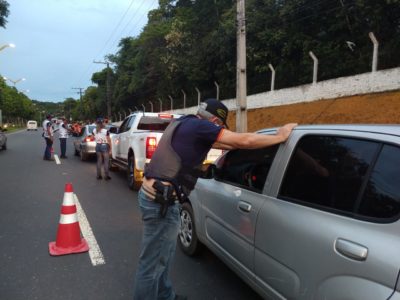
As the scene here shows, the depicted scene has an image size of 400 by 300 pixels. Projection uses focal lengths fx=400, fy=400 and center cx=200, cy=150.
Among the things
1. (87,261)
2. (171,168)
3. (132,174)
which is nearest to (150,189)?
(171,168)

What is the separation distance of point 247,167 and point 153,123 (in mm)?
6631

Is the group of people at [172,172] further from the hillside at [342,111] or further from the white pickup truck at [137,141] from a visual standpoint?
the hillside at [342,111]

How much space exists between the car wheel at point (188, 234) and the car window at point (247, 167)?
2.80 feet

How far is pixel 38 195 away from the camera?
8.58 metres

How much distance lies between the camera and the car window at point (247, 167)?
3320 millimetres

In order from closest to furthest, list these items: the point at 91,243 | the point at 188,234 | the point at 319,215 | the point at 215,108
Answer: the point at 319,215 < the point at 215,108 < the point at 188,234 < the point at 91,243

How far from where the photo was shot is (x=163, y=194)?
9.73ft

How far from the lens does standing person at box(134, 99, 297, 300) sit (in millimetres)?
2943

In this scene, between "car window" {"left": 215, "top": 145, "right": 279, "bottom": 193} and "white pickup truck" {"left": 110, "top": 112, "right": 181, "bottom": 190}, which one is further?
"white pickup truck" {"left": 110, "top": 112, "right": 181, "bottom": 190}

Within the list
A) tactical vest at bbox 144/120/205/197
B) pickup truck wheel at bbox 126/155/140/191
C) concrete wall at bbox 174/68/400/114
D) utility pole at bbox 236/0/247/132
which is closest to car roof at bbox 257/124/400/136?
tactical vest at bbox 144/120/205/197

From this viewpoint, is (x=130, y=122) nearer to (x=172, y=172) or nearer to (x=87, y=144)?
(x=87, y=144)

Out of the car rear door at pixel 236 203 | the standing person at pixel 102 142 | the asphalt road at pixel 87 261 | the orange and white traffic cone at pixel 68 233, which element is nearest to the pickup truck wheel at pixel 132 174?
the asphalt road at pixel 87 261

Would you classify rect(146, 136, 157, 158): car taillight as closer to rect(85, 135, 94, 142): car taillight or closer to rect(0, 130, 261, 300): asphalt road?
rect(0, 130, 261, 300): asphalt road

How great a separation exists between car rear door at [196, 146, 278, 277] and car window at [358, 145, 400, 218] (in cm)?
100
